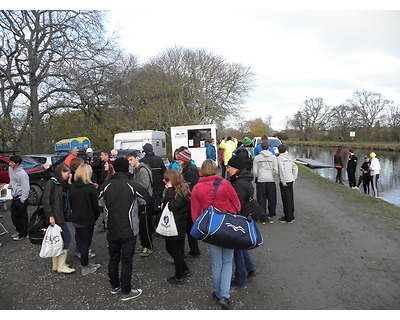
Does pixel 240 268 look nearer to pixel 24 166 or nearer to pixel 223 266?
pixel 223 266

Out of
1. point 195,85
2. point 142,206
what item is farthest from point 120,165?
point 195,85

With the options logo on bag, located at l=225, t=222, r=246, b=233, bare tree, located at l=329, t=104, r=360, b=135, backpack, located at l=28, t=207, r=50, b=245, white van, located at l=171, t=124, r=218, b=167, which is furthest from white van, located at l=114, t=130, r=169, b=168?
bare tree, located at l=329, t=104, r=360, b=135

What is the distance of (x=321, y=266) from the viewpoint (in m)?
4.00

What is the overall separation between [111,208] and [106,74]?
16.1 metres

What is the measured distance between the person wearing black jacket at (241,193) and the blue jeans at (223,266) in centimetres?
34

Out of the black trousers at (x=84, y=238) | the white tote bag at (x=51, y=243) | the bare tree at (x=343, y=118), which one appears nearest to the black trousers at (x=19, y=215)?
the white tote bag at (x=51, y=243)

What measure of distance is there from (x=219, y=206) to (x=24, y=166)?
→ 868 cm

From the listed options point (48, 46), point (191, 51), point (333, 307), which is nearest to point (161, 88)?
point (191, 51)

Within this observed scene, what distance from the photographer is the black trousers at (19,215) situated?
5.31 metres

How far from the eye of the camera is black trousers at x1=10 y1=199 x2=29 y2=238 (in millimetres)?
5309

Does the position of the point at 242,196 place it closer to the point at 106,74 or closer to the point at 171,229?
the point at 171,229

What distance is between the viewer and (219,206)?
2.99 metres

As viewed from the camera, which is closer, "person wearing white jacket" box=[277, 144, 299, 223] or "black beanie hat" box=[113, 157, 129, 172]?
"black beanie hat" box=[113, 157, 129, 172]

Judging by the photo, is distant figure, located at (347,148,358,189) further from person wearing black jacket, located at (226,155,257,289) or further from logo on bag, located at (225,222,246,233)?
logo on bag, located at (225,222,246,233)
